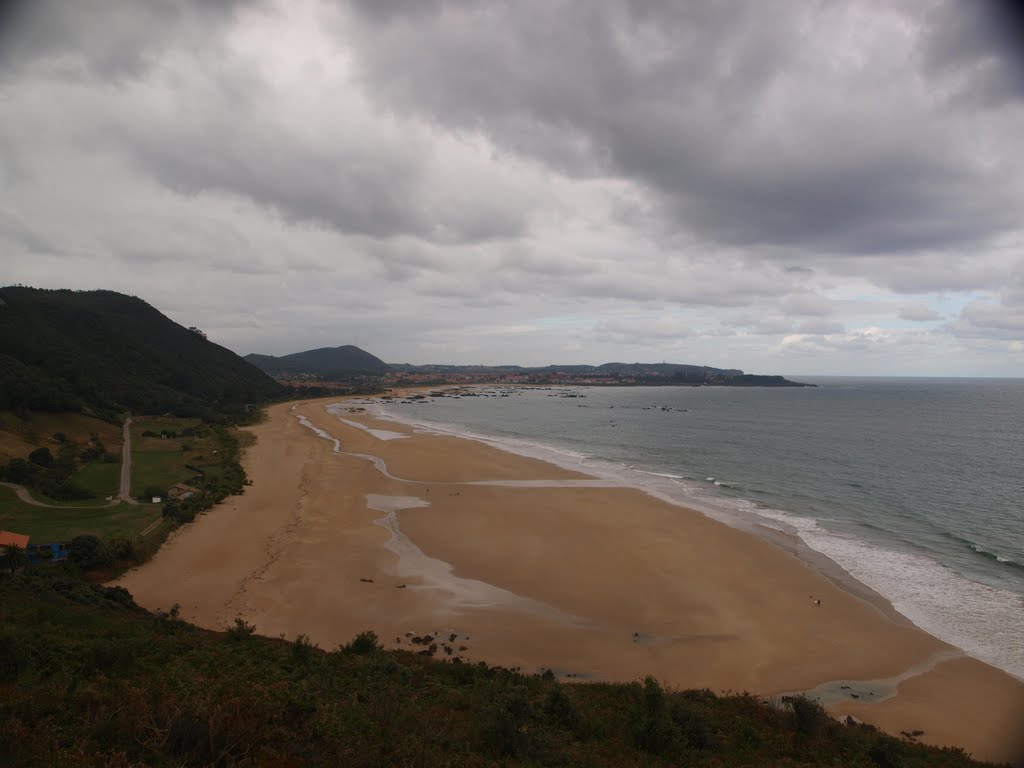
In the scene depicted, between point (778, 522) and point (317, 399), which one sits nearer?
point (778, 522)

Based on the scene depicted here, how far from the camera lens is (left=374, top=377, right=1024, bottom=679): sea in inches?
758

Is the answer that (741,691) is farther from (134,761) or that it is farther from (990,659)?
(134,761)

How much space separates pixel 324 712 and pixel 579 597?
12128mm

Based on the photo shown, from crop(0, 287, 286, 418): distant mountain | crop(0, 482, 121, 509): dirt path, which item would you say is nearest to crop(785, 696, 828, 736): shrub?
crop(0, 482, 121, 509): dirt path

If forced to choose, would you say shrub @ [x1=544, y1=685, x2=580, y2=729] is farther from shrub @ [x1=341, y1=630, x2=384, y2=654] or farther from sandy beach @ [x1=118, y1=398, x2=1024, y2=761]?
shrub @ [x1=341, y1=630, x2=384, y2=654]

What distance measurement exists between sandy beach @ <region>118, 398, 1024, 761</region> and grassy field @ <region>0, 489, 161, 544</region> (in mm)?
2167

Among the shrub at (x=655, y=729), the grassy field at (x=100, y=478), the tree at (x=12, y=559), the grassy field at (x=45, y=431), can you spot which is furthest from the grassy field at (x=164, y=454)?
the shrub at (x=655, y=729)

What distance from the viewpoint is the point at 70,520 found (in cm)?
2342

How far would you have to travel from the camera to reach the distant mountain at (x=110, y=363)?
50.6 m

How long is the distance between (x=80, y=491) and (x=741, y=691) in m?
31.7

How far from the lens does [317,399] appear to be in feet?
415

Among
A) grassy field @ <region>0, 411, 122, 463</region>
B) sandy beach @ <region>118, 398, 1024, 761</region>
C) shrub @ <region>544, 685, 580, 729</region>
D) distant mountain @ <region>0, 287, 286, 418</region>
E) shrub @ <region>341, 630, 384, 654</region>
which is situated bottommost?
sandy beach @ <region>118, 398, 1024, 761</region>

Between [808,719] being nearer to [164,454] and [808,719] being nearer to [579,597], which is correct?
[579,597]

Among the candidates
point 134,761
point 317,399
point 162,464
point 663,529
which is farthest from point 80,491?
point 317,399
